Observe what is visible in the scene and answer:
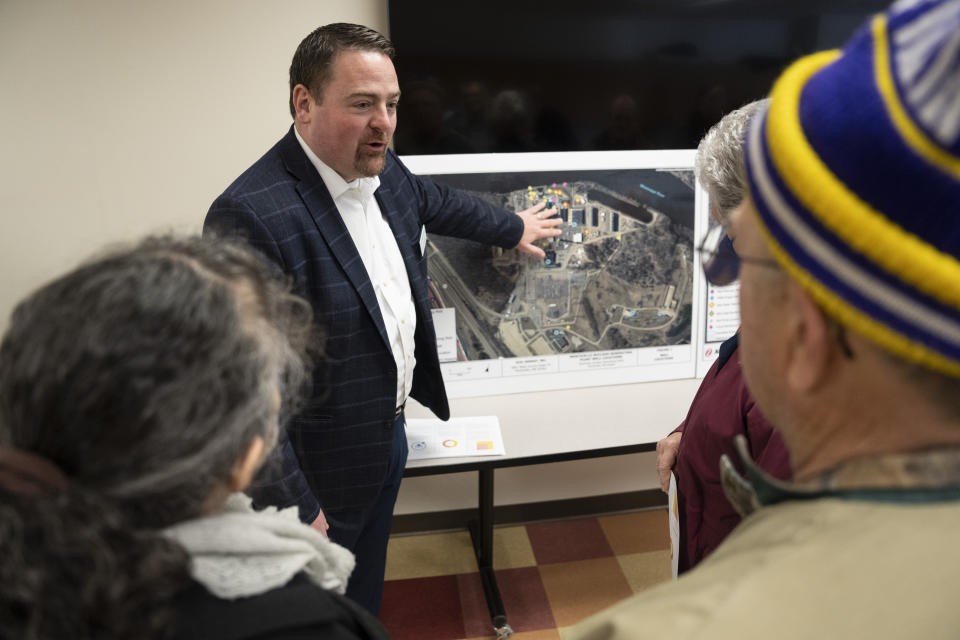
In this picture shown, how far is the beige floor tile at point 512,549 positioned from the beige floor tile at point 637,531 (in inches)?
14.4

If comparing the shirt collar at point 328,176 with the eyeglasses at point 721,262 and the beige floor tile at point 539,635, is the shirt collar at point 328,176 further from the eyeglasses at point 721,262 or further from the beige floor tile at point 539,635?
the beige floor tile at point 539,635

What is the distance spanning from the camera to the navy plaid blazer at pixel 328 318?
1.60 metres

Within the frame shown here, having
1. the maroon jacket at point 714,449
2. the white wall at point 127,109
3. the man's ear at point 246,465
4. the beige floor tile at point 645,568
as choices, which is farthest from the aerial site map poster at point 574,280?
the man's ear at point 246,465

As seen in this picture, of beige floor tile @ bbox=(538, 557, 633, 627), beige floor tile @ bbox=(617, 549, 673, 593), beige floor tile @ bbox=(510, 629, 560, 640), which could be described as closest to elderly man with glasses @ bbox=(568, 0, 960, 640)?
beige floor tile @ bbox=(510, 629, 560, 640)

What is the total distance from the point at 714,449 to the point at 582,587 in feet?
4.94

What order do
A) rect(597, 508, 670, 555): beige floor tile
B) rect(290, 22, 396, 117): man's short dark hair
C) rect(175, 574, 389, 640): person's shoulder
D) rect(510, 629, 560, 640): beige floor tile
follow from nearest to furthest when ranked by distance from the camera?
rect(175, 574, 389, 640): person's shoulder
rect(290, 22, 396, 117): man's short dark hair
rect(510, 629, 560, 640): beige floor tile
rect(597, 508, 670, 555): beige floor tile

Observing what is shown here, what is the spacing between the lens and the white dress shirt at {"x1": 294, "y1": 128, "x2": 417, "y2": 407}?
177 cm

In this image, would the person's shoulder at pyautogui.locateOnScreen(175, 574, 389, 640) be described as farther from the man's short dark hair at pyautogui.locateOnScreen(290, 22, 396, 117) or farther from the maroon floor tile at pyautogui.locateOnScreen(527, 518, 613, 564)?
the maroon floor tile at pyautogui.locateOnScreen(527, 518, 613, 564)

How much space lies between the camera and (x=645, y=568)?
107 inches

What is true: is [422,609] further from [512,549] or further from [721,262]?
[721,262]

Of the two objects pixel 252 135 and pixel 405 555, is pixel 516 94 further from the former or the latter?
pixel 405 555

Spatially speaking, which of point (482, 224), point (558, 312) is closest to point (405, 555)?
point (558, 312)

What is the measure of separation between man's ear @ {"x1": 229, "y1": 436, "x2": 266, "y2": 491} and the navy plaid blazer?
76cm

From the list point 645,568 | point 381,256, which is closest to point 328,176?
point 381,256
